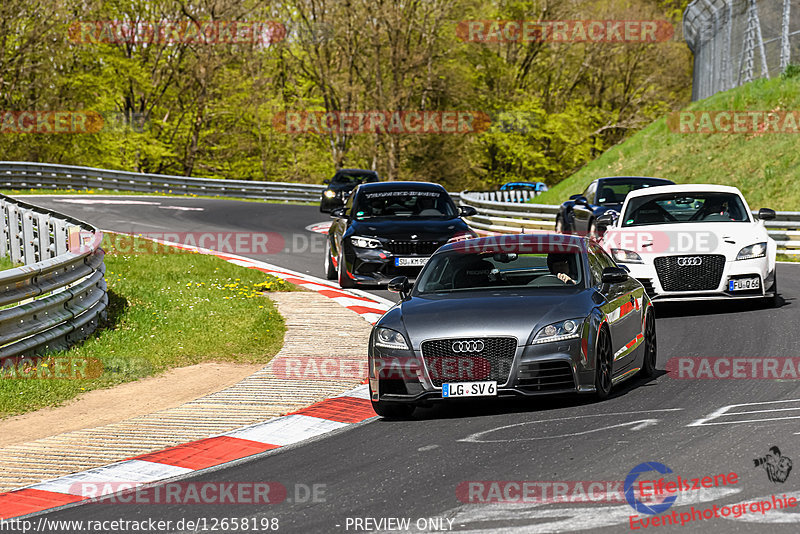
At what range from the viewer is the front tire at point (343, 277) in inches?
669

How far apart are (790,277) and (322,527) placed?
1452 cm

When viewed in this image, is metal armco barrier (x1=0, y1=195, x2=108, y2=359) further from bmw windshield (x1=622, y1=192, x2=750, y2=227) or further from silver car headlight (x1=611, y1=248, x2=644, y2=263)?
bmw windshield (x1=622, y1=192, x2=750, y2=227)

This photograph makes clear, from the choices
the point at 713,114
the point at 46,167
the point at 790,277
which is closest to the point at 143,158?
the point at 46,167

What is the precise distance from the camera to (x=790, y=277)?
18.4m

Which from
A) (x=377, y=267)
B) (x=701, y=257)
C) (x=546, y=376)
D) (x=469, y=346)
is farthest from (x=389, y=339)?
(x=377, y=267)

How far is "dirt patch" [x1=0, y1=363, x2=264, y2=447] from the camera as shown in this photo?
28.7ft

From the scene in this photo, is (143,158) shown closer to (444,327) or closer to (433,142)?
(433,142)

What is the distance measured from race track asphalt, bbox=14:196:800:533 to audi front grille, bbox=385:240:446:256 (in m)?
6.14

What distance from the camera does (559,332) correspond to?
26.9ft

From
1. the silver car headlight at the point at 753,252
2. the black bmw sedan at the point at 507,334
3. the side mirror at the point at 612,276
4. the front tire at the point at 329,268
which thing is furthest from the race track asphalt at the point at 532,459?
the front tire at the point at 329,268

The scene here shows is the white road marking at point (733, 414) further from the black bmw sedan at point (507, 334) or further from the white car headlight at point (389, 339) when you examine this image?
the white car headlight at point (389, 339)

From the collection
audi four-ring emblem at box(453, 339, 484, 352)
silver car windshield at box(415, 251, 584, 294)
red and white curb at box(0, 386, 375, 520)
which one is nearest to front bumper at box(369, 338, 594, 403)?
audi four-ring emblem at box(453, 339, 484, 352)

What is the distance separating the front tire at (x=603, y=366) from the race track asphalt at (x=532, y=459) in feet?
0.35

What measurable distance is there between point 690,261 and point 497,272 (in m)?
4.75
